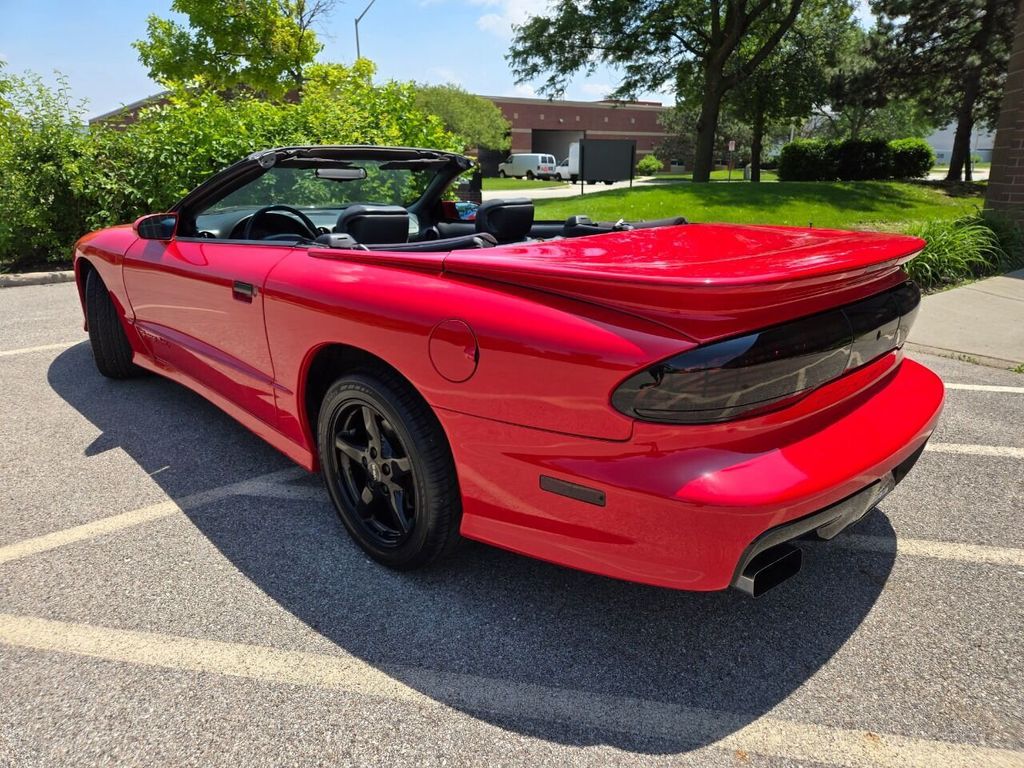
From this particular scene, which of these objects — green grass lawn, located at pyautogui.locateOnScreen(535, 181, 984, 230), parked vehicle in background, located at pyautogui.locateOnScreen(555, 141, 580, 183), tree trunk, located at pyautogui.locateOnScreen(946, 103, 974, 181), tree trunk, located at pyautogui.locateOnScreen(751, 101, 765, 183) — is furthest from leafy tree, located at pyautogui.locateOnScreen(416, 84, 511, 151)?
green grass lawn, located at pyautogui.locateOnScreen(535, 181, 984, 230)

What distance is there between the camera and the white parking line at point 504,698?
1760mm

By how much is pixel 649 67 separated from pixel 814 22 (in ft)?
26.0

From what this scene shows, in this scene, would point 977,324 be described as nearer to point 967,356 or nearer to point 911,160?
point 967,356

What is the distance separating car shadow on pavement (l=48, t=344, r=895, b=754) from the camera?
1906 millimetres

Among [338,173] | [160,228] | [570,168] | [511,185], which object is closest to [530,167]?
[570,168]

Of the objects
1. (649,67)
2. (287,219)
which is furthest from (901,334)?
(649,67)

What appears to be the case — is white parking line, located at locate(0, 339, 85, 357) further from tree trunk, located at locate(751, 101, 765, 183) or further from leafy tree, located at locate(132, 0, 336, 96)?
tree trunk, located at locate(751, 101, 765, 183)

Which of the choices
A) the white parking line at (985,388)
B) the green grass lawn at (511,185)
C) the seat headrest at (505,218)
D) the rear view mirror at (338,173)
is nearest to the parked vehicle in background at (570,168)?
the green grass lawn at (511,185)

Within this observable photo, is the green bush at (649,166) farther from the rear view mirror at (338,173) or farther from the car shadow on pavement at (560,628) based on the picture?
the car shadow on pavement at (560,628)

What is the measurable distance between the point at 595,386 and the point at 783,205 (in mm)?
14502

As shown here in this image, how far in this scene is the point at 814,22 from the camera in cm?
2702

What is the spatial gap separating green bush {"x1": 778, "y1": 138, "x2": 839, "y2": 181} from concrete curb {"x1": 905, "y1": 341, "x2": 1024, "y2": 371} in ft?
79.3

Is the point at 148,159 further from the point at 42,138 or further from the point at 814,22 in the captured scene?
the point at 814,22

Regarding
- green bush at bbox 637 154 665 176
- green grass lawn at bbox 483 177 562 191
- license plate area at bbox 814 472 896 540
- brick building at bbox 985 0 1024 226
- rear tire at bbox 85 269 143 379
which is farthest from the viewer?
green bush at bbox 637 154 665 176
